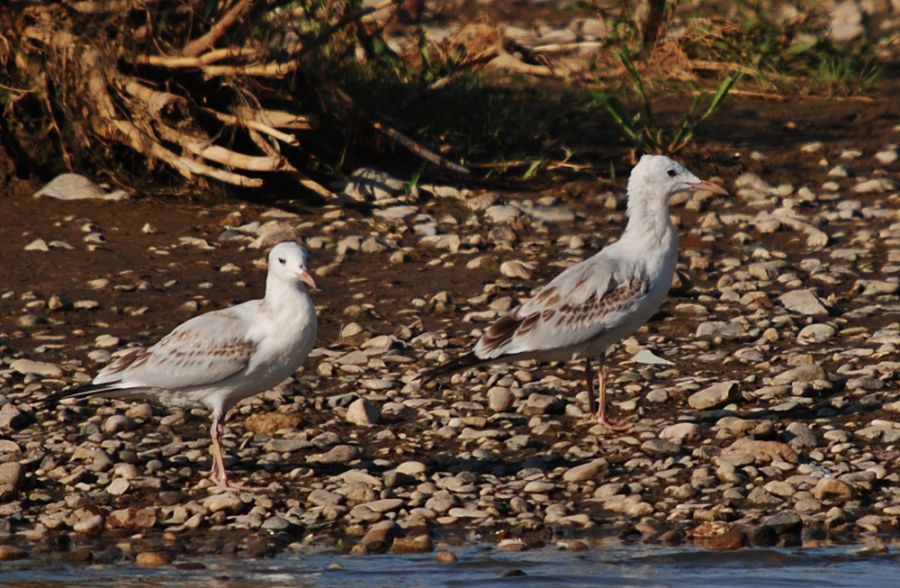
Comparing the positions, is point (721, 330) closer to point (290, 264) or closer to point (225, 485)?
point (290, 264)

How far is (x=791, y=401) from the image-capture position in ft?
24.2

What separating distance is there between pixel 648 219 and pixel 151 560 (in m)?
2.96

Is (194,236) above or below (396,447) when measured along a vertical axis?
above

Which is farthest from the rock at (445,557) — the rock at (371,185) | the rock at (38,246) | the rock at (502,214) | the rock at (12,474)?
the rock at (371,185)

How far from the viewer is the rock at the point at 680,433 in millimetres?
7000

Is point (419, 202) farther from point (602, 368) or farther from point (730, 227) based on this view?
point (602, 368)

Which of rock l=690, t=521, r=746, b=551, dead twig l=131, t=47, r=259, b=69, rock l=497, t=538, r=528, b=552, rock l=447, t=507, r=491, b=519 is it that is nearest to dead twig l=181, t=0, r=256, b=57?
dead twig l=131, t=47, r=259, b=69

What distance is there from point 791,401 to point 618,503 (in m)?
1.38

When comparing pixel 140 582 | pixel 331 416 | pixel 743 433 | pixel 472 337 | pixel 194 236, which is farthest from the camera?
pixel 194 236

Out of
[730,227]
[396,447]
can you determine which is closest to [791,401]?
[396,447]

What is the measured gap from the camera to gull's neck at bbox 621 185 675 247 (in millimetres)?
7520

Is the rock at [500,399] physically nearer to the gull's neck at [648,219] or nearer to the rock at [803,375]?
the gull's neck at [648,219]

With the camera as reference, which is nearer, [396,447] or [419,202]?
[396,447]

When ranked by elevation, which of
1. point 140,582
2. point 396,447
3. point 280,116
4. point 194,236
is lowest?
point 140,582
